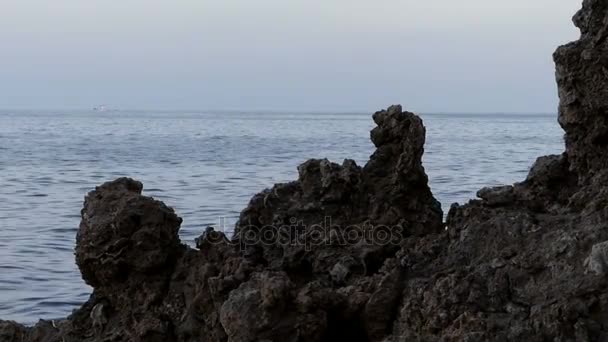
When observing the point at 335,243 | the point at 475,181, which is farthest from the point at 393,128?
the point at 475,181

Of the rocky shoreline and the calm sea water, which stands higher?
the rocky shoreline

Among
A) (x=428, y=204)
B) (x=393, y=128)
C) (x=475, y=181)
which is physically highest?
(x=393, y=128)

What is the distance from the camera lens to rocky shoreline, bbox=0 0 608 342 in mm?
3926

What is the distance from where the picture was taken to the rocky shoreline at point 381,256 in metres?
3.93

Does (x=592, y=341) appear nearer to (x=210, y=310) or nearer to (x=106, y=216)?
(x=210, y=310)

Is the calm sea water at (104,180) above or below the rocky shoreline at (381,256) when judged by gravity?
below

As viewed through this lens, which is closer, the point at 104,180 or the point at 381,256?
the point at 381,256

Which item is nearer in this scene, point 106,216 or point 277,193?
point 106,216

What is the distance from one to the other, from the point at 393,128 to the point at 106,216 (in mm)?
1715

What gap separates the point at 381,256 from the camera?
5.10 meters

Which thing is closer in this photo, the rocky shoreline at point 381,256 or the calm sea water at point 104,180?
the rocky shoreline at point 381,256

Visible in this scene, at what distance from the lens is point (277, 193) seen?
223 inches

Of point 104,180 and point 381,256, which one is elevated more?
point 381,256

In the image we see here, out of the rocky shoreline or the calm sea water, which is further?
the calm sea water
